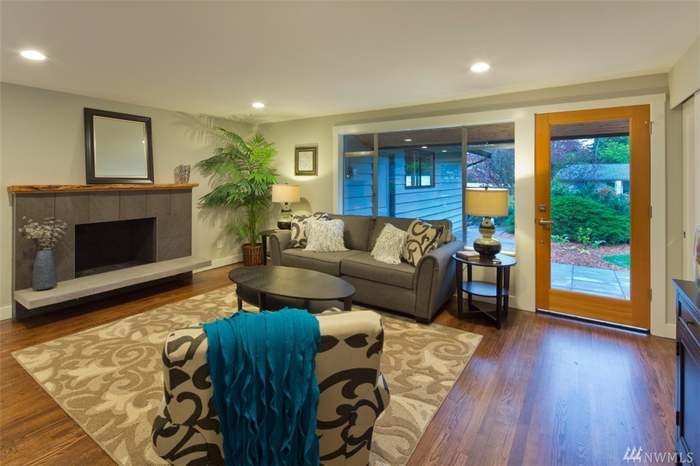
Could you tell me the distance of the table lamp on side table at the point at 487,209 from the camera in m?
3.42

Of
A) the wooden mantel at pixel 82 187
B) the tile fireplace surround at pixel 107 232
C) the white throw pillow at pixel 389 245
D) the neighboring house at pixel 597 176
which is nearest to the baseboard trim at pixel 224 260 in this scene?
the tile fireplace surround at pixel 107 232

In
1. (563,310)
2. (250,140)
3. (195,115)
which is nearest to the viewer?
(563,310)

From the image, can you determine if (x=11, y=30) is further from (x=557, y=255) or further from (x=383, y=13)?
(x=557, y=255)

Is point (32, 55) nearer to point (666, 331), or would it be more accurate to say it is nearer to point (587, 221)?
point (587, 221)

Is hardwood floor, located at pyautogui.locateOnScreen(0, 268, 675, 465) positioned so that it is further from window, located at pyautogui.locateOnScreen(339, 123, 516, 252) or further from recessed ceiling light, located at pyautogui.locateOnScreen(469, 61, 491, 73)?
recessed ceiling light, located at pyautogui.locateOnScreen(469, 61, 491, 73)

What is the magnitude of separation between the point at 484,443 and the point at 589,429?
62 cm

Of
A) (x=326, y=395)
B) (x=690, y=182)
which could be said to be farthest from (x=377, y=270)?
(x=690, y=182)

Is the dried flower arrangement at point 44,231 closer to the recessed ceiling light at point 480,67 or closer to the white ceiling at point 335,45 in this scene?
the white ceiling at point 335,45

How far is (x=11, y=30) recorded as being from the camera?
91.9 inches

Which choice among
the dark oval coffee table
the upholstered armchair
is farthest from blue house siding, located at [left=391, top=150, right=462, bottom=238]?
the upholstered armchair

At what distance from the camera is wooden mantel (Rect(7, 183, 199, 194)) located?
3.46 meters

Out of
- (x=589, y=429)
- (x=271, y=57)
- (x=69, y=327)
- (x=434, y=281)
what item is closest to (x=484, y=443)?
(x=589, y=429)

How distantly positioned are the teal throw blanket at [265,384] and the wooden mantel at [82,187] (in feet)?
11.9

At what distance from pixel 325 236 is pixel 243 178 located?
2.00 m
